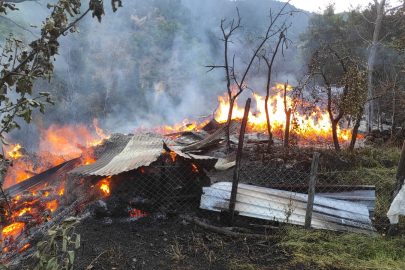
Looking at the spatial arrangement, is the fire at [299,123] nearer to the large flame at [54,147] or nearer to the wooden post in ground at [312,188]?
the large flame at [54,147]

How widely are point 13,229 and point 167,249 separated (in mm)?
4204

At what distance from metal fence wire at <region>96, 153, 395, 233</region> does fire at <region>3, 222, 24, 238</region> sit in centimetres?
242

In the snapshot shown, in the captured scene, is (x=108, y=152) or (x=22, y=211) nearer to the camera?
(x=22, y=211)

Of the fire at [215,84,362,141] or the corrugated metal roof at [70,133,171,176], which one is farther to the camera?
the fire at [215,84,362,141]

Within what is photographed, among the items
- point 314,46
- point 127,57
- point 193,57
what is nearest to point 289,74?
point 314,46

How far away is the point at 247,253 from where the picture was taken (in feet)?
15.9

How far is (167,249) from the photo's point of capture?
16.2ft

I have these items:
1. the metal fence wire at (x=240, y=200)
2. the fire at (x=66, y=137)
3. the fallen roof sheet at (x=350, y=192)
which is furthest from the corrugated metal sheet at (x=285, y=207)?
the fire at (x=66, y=137)

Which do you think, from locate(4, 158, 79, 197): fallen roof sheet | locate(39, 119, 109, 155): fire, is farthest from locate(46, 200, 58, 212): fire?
locate(39, 119, 109, 155): fire

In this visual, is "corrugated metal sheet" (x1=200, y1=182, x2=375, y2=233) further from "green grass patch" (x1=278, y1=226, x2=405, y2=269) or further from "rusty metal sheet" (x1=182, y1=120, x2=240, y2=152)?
"rusty metal sheet" (x1=182, y1=120, x2=240, y2=152)

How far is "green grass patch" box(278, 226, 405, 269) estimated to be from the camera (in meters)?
4.53

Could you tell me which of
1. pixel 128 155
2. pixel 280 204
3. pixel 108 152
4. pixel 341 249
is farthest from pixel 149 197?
pixel 341 249

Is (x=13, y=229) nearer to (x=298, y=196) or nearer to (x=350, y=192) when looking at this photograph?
(x=298, y=196)

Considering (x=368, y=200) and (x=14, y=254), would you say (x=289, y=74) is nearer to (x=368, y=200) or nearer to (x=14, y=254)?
(x=368, y=200)
